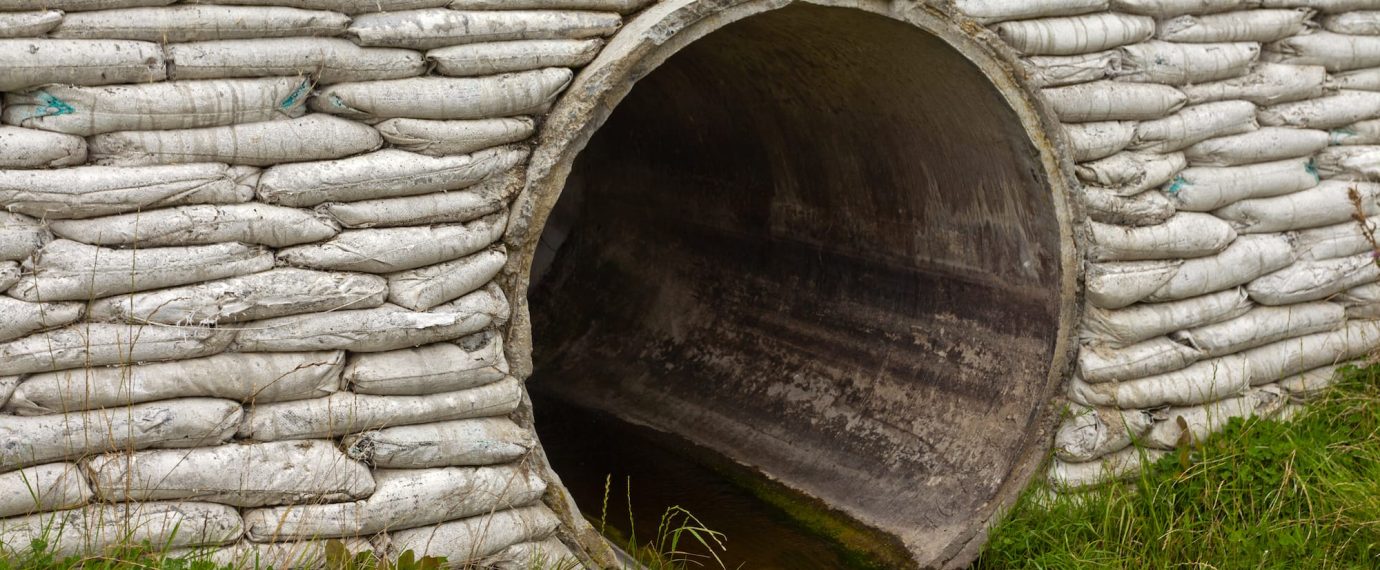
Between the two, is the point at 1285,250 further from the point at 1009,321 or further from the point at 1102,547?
the point at 1102,547

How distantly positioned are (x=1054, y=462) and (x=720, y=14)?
185 cm

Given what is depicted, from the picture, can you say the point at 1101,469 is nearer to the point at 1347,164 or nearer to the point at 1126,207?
the point at 1126,207

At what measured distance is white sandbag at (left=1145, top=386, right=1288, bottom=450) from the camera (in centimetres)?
412

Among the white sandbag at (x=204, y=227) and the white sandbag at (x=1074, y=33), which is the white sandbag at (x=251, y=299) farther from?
the white sandbag at (x=1074, y=33)

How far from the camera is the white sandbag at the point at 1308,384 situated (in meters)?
4.35

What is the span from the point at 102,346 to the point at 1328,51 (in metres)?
3.96

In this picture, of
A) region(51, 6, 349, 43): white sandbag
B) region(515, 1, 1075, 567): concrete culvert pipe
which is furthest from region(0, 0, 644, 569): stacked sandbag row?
region(515, 1, 1075, 567): concrete culvert pipe

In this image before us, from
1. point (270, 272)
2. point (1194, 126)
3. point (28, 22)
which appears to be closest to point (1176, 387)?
point (1194, 126)

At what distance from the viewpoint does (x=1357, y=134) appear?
14.7ft

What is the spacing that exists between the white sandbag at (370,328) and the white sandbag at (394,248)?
11 cm

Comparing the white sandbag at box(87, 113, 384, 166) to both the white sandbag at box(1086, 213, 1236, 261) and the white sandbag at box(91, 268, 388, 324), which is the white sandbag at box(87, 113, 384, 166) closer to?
the white sandbag at box(91, 268, 388, 324)

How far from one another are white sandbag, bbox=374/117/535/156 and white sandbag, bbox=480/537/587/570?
1022 mm

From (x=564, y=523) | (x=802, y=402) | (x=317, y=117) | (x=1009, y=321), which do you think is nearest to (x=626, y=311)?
(x=802, y=402)

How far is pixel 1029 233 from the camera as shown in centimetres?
412
